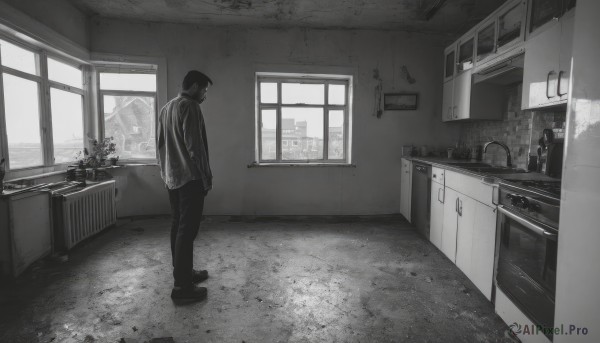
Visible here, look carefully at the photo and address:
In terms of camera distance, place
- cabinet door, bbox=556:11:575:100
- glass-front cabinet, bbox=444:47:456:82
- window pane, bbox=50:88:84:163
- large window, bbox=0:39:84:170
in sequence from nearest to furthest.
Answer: cabinet door, bbox=556:11:575:100 < large window, bbox=0:39:84:170 < window pane, bbox=50:88:84:163 < glass-front cabinet, bbox=444:47:456:82

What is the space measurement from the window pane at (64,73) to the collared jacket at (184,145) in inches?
95.9

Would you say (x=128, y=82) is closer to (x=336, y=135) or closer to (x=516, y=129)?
(x=336, y=135)

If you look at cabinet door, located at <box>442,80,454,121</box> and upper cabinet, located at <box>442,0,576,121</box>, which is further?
cabinet door, located at <box>442,80,454,121</box>

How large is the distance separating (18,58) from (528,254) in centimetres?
463

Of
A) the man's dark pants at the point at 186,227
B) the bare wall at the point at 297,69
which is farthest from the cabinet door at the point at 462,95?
the man's dark pants at the point at 186,227

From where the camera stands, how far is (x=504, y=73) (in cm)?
307

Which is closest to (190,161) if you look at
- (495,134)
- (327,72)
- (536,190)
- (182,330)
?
(182,330)

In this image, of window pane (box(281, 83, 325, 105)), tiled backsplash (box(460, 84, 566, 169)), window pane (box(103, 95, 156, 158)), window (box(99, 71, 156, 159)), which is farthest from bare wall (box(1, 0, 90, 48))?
tiled backsplash (box(460, 84, 566, 169))

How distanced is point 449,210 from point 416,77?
2.44 meters

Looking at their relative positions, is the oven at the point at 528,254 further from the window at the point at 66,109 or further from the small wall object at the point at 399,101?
the window at the point at 66,109

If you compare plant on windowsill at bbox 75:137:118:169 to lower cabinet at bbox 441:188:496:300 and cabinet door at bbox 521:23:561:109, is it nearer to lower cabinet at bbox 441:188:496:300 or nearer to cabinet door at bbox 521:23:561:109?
lower cabinet at bbox 441:188:496:300

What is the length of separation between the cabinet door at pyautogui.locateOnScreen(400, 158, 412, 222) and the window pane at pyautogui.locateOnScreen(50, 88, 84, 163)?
4.42 metres

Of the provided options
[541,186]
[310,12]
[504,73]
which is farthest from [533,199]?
[310,12]

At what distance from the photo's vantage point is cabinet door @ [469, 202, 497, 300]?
7.43 ft
